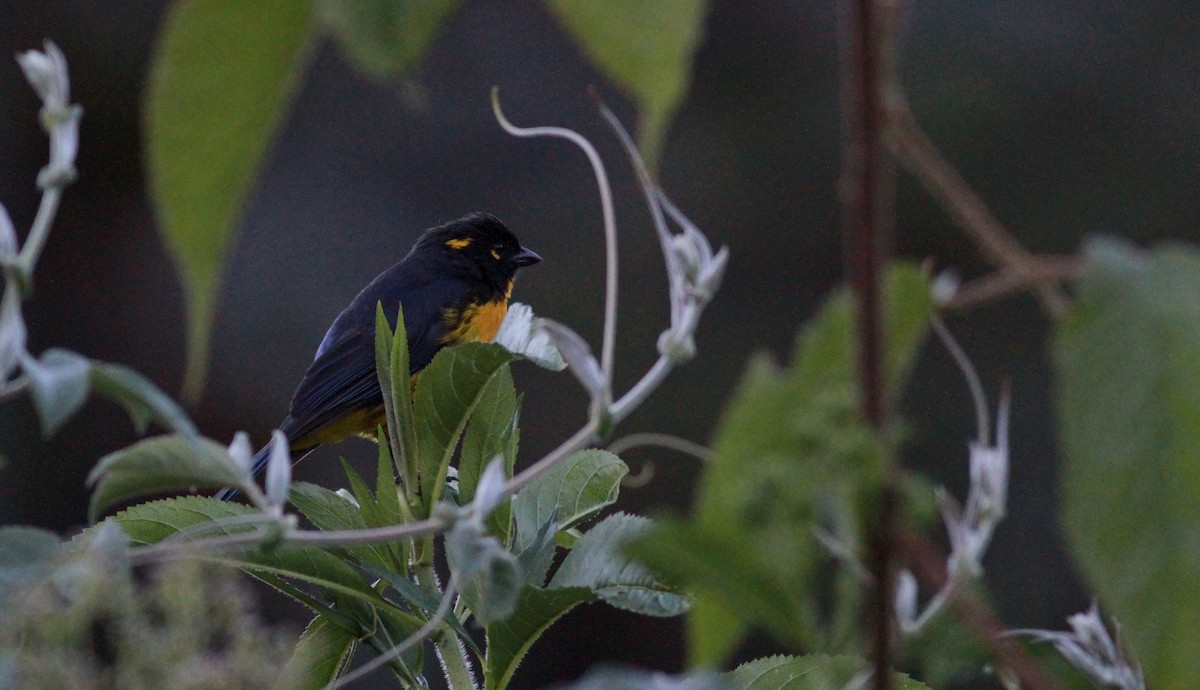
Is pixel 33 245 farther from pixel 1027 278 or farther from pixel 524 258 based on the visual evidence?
pixel 524 258

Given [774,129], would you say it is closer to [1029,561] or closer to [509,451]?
[1029,561]

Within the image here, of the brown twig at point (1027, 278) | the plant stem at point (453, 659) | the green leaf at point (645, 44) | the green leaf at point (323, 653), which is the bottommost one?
the green leaf at point (323, 653)

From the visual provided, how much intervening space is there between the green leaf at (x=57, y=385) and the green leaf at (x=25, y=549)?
0.54 ft

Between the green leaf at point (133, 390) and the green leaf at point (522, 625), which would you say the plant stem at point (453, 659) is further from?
the green leaf at point (133, 390)

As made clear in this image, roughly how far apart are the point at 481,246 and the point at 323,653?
8.71 ft

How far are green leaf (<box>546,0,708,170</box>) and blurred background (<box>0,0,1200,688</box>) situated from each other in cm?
552

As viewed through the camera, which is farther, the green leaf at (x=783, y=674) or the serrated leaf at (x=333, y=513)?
the serrated leaf at (x=333, y=513)

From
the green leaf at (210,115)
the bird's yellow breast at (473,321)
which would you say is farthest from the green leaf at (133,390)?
the bird's yellow breast at (473,321)

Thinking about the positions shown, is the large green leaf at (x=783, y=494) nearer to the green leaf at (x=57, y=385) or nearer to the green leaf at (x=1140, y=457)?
the green leaf at (x=1140, y=457)

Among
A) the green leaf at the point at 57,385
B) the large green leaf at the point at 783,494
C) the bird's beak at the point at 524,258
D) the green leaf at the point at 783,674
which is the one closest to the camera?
the large green leaf at the point at 783,494

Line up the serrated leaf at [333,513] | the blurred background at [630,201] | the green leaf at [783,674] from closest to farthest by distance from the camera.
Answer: the green leaf at [783,674] → the serrated leaf at [333,513] → the blurred background at [630,201]

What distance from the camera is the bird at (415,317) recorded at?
3225 millimetres

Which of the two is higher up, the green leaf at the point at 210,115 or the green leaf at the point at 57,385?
the green leaf at the point at 210,115

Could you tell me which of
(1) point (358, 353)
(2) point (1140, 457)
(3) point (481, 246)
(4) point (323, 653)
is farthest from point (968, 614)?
(3) point (481, 246)
